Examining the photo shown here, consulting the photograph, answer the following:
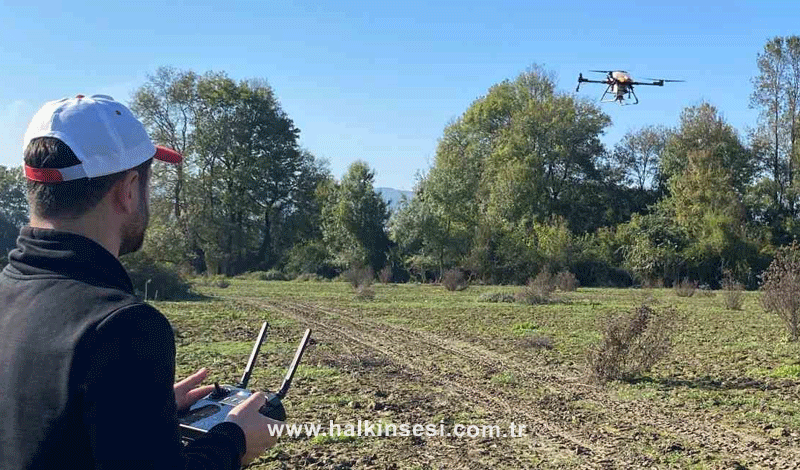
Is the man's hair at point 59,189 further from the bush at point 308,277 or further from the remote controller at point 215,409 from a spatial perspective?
the bush at point 308,277

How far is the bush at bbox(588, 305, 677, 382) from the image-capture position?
935 centimetres

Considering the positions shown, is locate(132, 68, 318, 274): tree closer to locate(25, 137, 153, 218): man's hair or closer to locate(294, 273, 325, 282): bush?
locate(294, 273, 325, 282): bush

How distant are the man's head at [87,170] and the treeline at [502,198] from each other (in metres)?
38.3

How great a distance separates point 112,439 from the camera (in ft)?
4.93

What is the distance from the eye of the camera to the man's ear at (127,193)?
1787 millimetres

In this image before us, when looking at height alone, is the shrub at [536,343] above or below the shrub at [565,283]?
below

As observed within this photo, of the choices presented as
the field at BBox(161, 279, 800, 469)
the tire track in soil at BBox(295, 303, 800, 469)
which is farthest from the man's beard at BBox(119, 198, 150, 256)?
the tire track in soil at BBox(295, 303, 800, 469)

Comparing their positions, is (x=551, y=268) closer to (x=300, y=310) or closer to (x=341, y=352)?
(x=300, y=310)

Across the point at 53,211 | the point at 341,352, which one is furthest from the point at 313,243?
the point at 53,211

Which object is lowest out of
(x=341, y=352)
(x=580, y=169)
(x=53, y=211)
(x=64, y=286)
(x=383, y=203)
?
(x=341, y=352)

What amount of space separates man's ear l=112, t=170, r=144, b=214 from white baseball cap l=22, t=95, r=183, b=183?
3cm

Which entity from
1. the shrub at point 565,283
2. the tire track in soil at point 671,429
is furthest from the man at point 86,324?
the shrub at point 565,283

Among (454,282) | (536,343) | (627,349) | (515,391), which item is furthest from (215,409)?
(454,282)

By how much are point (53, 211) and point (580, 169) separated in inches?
1943
